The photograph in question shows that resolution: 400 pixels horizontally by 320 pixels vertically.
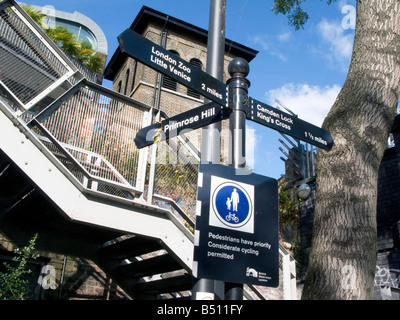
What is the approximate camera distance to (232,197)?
10.3 feet

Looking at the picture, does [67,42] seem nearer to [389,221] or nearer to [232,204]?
[389,221]

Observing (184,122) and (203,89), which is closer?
(203,89)

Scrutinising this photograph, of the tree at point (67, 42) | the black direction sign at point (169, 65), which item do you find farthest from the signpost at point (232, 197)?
the tree at point (67, 42)

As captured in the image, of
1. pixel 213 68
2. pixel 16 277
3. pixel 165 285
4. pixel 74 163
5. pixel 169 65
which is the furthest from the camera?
pixel 165 285

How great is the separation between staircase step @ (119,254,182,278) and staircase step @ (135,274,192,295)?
161 mm

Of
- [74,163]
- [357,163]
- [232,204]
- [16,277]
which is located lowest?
[16,277]

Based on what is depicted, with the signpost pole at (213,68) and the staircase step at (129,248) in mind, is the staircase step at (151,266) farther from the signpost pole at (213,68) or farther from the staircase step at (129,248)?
the signpost pole at (213,68)

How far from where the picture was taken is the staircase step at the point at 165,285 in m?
6.70

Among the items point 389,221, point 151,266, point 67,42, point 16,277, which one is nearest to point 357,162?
point 151,266

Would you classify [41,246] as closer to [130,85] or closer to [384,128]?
[384,128]

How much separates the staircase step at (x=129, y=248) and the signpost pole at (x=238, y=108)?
307 cm

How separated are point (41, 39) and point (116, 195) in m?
2.32

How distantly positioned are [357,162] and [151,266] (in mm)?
3976
